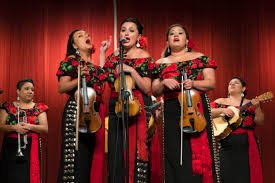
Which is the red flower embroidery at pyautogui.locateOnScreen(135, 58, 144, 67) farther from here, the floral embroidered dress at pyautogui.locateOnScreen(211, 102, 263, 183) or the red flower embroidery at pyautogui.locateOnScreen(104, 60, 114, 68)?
the floral embroidered dress at pyautogui.locateOnScreen(211, 102, 263, 183)

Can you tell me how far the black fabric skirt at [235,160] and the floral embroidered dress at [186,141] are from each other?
2046 mm

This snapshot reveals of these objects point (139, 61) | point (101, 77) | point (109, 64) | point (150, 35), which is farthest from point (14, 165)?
point (150, 35)

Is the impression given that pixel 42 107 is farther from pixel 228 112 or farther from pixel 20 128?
pixel 228 112

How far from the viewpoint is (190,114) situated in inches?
155

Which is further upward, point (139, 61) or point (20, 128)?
point (139, 61)

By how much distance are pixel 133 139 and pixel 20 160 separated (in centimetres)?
198

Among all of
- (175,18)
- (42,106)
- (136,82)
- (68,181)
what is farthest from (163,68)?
(175,18)

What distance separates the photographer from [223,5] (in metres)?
7.62

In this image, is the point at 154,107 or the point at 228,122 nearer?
the point at 154,107

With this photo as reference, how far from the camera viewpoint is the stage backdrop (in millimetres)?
7402

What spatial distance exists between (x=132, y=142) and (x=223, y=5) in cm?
→ 412

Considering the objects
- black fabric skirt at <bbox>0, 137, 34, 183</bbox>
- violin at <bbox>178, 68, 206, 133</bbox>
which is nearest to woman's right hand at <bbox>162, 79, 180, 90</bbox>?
violin at <bbox>178, 68, 206, 133</bbox>

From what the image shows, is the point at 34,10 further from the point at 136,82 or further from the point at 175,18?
the point at 136,82

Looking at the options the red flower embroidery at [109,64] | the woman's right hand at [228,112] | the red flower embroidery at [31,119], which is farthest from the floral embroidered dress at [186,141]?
the red flower embroidery at [31,119]
